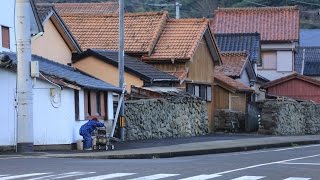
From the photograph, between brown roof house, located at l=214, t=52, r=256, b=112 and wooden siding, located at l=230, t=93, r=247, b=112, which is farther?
wooden siding, located at l=230, t=93, r=247, b=112

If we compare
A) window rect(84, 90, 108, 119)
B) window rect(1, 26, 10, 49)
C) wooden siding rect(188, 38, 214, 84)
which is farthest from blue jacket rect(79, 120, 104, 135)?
wooden siding rect(188, 38, 214, 84)

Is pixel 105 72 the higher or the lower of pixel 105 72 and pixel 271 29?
the lower

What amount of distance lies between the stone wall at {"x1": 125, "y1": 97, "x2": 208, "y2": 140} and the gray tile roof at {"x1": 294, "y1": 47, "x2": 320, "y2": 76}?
102 feet

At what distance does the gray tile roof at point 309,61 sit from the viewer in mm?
68669

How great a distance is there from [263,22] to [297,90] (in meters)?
12.6

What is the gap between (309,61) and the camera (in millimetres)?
70500

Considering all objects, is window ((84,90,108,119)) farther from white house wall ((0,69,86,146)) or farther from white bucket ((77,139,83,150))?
white bucket ((77,139,83,150))

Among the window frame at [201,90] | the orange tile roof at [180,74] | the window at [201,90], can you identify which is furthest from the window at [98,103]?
the window at [201,90]

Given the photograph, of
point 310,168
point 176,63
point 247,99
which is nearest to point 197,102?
point 176,63

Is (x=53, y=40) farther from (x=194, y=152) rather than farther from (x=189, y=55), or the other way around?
(x=194, y=152)

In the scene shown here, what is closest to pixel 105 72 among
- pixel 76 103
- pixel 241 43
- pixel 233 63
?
pixel 76 103

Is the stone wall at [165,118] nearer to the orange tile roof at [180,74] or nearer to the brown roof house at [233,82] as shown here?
the orange tile roof at [180,74]

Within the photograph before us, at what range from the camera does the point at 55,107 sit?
2548 cm

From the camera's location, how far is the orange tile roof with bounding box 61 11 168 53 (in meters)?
40.3
